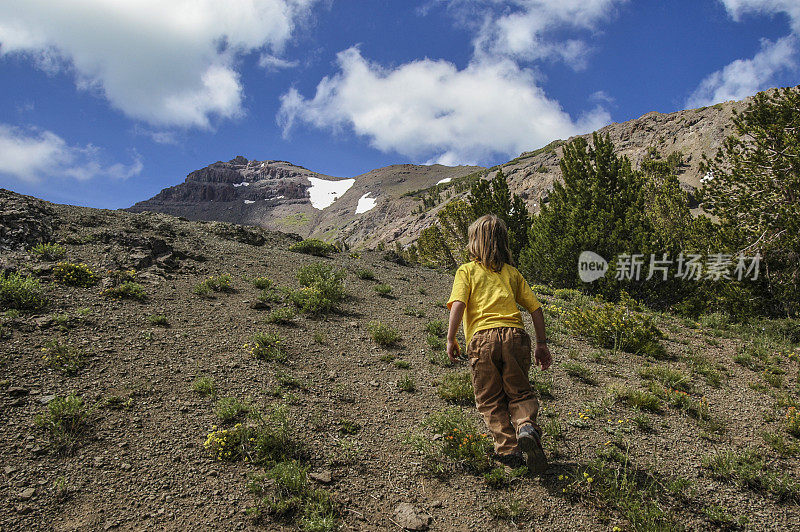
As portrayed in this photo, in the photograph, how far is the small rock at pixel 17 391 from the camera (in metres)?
4.66

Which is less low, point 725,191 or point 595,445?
point 725,191

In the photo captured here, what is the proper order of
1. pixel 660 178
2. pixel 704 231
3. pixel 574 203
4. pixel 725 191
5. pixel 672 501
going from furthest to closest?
pixel 660 178 < pixel 574 203 < pixel 704 231 < pixel 725 191 < pixel 672 501

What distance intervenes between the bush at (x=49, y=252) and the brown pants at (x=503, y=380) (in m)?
10.7

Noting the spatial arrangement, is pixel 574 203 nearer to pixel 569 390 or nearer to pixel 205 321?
pixel 569 390

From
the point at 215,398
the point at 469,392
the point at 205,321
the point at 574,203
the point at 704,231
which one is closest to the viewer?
the point at 215,398

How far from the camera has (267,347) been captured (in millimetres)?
6664

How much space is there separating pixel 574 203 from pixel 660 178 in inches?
537

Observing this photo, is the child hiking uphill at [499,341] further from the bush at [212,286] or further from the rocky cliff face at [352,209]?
the rocky cliff face at [352,209]

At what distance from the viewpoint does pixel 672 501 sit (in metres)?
3.59

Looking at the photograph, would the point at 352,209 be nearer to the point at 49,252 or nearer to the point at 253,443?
the point at 49,252

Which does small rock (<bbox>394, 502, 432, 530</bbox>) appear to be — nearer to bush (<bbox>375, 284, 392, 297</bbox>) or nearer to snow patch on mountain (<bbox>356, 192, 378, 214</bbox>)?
bush (<bbox>375, 284, 392, 297</bbox>)

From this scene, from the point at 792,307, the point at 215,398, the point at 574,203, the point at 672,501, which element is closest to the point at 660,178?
the point at 574,203

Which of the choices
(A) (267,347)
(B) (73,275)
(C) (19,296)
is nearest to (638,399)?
(A) (267,347)

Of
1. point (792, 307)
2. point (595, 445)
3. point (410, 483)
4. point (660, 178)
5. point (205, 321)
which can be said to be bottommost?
Result: point (410, 483)
